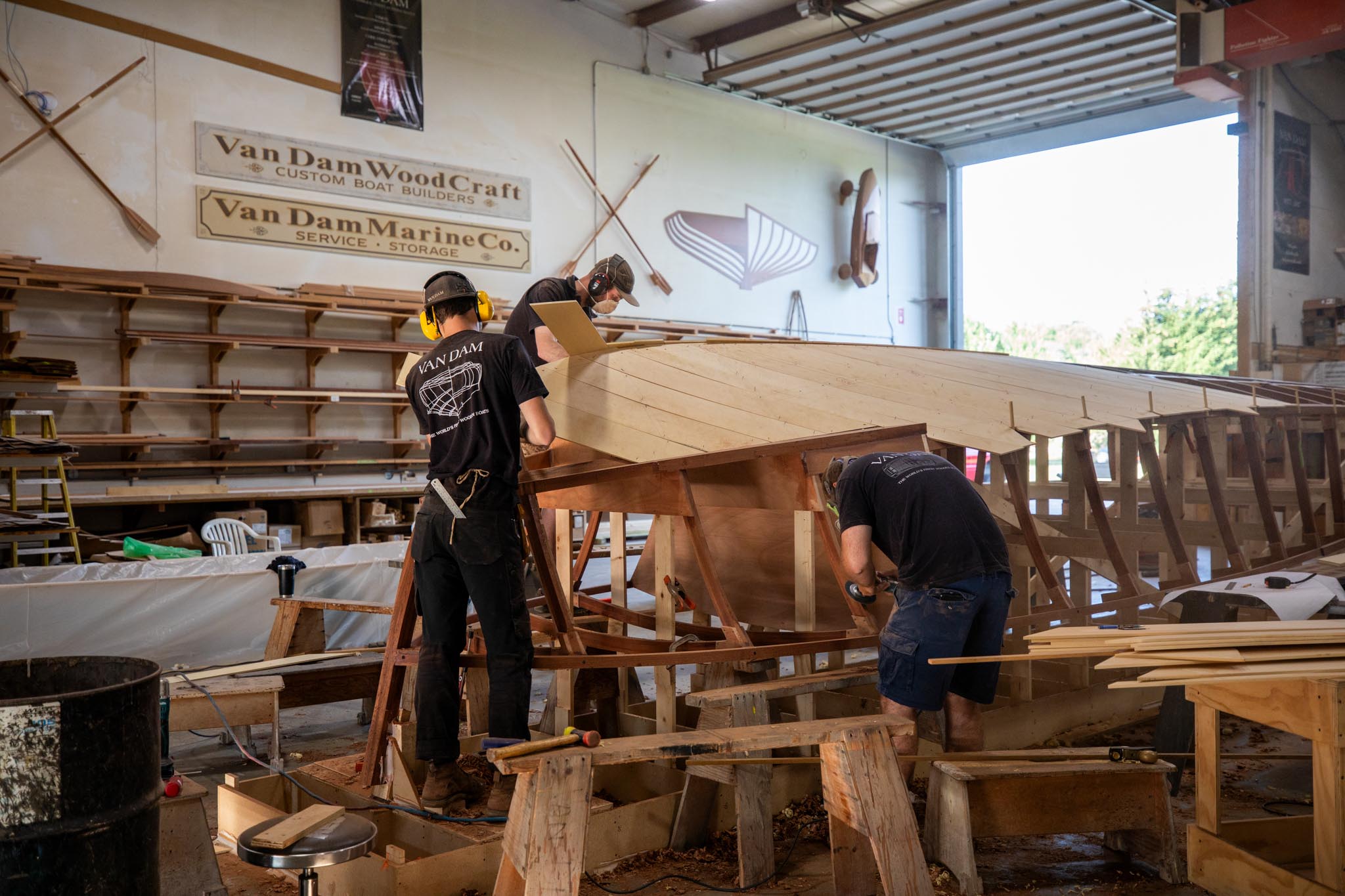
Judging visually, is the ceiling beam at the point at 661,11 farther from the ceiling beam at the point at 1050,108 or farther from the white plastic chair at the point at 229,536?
the white plastic chair at the point at 229,536

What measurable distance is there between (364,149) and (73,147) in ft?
8.16

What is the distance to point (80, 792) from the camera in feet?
7.30

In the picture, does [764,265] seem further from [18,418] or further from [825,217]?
[18,418]

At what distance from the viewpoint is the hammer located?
2590 millimetres

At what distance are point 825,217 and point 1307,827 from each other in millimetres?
12215

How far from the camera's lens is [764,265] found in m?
13.6

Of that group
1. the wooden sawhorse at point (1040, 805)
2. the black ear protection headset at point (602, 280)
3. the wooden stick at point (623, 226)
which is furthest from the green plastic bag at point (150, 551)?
the wooden stick at point (623, 226)

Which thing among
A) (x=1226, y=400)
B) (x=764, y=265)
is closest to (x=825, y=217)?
(x=764, y=265)

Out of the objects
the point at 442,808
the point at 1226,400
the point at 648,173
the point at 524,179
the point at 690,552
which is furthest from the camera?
the point at 648,173

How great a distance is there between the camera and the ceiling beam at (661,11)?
11.5 metres

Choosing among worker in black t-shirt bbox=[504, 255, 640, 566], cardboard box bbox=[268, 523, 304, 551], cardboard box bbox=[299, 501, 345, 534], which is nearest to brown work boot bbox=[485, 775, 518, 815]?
worker in black t-shirt bbox=[504, 255, 640, 566]

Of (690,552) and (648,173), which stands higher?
(648,173)

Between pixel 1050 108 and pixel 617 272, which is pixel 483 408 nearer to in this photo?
pixel 617 272

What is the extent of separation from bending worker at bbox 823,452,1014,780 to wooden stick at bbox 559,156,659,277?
784 centimetres
